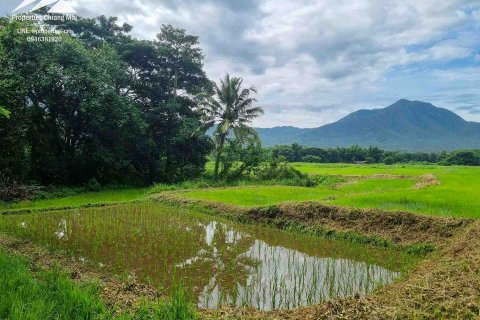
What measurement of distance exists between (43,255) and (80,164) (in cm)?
1500

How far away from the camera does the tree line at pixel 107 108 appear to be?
58.9ft

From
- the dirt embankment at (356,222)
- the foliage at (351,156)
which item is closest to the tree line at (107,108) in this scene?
the dirt embankment at (356,222)

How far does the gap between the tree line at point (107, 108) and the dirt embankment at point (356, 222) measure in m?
11.6

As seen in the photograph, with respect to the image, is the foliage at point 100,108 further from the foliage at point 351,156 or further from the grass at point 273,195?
the foliage at point 351,156

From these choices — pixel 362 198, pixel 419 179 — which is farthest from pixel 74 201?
pixel 419 179

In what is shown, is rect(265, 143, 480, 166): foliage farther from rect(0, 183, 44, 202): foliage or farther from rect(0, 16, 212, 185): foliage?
rect(0, 183, 44, 202): foliage

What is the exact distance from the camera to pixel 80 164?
2128 centimetres

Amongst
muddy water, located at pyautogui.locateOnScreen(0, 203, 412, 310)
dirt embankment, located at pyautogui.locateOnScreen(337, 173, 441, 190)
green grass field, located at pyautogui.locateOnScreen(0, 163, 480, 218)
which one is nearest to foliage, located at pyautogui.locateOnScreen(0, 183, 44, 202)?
green grass field, located at pyautogui.locateOnScreen(0, 163, 480, 218)

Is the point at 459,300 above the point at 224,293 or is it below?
above

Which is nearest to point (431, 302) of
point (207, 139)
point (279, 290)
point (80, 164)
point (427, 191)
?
point (279, 290)

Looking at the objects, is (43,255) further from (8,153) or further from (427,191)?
(427,191)

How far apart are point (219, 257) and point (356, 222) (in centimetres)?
469

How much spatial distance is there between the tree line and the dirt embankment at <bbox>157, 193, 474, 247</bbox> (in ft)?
38.2

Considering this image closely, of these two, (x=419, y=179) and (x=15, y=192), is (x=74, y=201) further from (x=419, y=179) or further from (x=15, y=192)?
(x=419, y=179)
